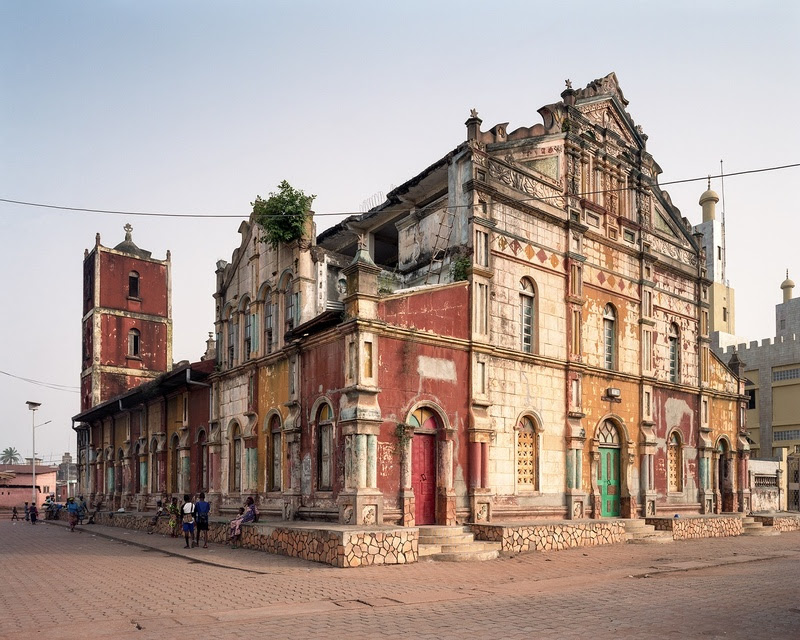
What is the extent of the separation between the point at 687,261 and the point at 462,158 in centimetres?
1215

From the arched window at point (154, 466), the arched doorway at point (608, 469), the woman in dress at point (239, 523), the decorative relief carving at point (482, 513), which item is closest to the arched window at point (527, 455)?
the decorative relief carving at point (482, 513)

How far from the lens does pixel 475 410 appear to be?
788 inches

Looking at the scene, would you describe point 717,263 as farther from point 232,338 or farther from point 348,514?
point 348,514

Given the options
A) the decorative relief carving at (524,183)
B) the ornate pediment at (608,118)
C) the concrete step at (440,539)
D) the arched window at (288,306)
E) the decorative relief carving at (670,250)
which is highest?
the ornate pediment at (608,118)

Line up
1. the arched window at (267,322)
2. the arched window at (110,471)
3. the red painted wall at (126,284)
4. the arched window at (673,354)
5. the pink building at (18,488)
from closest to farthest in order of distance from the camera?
the arched window at (267,322) → the arched window at (673,354) → the arched window at (110,471) → the red painted wall at (126,284) → the pink building at (18,488)

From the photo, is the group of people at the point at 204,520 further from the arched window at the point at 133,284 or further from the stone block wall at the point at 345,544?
the arched window at the point at 133,284

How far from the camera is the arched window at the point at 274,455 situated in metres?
22.5

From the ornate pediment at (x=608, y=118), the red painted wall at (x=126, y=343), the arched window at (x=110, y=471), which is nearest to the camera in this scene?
the ornate pediment at (x=608, y=118)

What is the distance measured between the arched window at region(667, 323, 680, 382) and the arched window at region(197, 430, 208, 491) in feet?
53.1

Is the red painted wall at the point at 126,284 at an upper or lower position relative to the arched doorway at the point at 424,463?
upper

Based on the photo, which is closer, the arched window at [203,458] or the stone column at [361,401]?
the stone column at [361,401]

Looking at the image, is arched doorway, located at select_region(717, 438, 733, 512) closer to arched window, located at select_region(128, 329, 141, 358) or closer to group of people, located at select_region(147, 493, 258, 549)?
group of people, located at select_region(147, 493, 258, 549)

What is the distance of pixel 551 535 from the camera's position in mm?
19859

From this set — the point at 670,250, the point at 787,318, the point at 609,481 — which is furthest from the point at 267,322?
the point at 787,318
